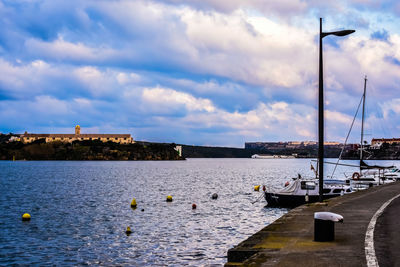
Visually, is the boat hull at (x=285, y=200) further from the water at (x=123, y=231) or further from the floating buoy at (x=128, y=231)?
the floating buoy at (x=128, y=231)

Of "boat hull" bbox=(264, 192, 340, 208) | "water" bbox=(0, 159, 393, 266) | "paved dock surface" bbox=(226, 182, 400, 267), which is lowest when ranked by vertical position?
"water" bbox=(0, 159, 393, 266)

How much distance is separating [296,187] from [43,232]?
24.1 meters

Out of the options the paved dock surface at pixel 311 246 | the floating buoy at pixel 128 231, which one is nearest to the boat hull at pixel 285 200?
the floating buoy at pixel 128 231

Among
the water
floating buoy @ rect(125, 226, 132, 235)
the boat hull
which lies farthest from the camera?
the boat hull

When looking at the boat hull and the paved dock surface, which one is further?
the boat hull

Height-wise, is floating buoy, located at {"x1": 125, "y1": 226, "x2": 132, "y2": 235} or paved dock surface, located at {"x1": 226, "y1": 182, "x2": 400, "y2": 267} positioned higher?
paved dock surface, located at {"x1": 226, "y1": 182, "x2": 400, "y2": 267}

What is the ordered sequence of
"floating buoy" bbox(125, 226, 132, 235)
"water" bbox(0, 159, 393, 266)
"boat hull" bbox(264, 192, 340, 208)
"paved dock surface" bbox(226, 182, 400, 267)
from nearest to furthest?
"paved dock surface" bbox(226, 182, 400, 267), "water" bbox(0, 159, 393, 266), "floating buoy" bbox(125, 226, 132, 235), "boat hull" bbox(264, 192, 340, 208)

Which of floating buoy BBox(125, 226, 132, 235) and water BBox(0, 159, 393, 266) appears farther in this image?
floating buoy BBox(125, 226, 132, 235)

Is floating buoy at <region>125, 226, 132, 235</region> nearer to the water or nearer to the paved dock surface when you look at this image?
the water

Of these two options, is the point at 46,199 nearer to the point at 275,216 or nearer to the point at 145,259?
the point at 275,216

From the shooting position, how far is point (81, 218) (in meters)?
36.6

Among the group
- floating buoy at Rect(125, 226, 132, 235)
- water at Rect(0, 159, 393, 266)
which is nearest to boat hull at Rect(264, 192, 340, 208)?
water at Rect(0, 159, 393, 266)

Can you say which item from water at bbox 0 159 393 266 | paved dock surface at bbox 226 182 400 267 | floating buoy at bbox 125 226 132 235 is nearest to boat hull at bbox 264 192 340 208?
water at bbox 0 159 393 266

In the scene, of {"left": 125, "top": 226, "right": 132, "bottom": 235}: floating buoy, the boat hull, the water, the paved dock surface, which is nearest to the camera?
the paved dock surface
